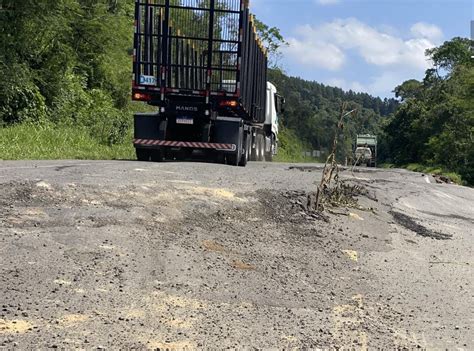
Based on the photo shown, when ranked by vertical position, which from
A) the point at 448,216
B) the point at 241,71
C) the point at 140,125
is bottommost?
the point at 448,216

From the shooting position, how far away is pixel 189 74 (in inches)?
585

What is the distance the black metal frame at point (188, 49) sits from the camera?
1455cm

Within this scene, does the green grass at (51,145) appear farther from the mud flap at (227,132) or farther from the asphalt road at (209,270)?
the asphalt road at (209,270)

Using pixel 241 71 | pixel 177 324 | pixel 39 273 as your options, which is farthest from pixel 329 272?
pixel 241 71

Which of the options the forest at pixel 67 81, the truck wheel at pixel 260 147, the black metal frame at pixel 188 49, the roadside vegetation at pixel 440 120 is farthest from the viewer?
the roadside vegetation at pixel 440 120

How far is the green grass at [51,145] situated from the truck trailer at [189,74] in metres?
2.44

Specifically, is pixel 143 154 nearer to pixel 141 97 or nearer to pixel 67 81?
pixel 141 97

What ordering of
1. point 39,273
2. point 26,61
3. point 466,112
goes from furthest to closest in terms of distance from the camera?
point 466,112
point 26,61
point 39,273

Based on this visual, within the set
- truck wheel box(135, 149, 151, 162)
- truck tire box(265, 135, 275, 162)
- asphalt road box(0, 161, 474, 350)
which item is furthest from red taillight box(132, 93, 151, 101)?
truck tire box(265, 135, 275, 162)

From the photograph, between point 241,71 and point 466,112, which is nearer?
point 241,71

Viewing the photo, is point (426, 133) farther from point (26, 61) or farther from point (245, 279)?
point (245, 279)

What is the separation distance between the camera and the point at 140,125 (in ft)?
49.3

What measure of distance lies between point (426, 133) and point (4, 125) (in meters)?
52.2

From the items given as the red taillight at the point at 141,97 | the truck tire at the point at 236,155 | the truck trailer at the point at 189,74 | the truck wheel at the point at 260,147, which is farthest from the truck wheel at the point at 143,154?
the truck wheel at the point at 260,147
